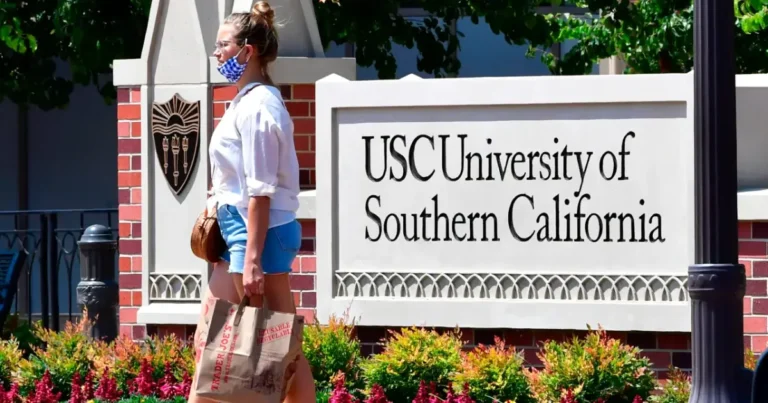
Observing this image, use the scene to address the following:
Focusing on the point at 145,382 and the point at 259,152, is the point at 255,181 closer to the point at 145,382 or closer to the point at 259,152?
the point at 259,152

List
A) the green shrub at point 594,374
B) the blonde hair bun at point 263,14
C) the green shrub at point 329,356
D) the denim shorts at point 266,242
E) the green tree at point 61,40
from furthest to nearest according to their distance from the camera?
the green tree at point 61,40 → the green shrub at point 329,356 → the green shrub at point 594,374 → the blonde hair bun at point 263,14 → the denim shorts at point 266,242

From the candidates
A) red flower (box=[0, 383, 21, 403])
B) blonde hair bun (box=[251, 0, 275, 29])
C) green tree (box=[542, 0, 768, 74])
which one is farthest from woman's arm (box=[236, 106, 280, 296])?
green tree (box=[542, 0, 768, 74])

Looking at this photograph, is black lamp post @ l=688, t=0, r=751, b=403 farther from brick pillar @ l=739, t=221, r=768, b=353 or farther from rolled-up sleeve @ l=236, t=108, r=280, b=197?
brick pillar @ l=739, t=221, r=768, b=353

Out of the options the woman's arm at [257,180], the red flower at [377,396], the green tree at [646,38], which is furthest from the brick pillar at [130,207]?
the green tree at [646,38]

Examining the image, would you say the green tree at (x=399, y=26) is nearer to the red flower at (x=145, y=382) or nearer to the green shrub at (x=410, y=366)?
the red flower at (x=145, y=382)

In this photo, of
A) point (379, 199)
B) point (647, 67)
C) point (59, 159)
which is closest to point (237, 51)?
point (379, 199)

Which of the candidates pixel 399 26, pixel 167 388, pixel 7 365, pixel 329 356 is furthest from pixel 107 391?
pixel 399 26

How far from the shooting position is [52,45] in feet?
36.5

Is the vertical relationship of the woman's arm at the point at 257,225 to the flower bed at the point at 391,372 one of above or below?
above

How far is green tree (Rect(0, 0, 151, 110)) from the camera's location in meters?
9.93

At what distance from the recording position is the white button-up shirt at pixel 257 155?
5.11 m

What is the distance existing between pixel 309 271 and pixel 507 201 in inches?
44.8

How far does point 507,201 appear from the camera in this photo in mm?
7137

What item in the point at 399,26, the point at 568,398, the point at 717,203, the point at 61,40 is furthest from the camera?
the point at 399,26
